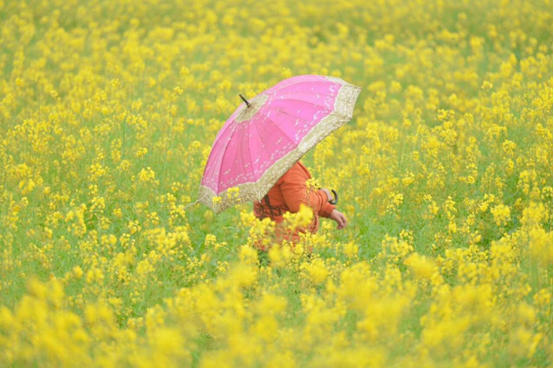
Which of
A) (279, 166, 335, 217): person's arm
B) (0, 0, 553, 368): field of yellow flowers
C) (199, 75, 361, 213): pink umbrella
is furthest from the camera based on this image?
(279, 166, 335, 217): person's arm

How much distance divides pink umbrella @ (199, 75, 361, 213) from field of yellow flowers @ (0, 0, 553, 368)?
0.25m

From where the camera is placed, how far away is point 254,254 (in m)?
3.09

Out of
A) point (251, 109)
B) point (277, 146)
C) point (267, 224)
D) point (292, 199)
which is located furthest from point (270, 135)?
point (267, 224)

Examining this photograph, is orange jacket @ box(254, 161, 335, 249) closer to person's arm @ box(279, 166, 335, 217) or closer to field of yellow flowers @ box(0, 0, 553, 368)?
person's arm @ box(279, 166, 335, 217)

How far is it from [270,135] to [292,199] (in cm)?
38

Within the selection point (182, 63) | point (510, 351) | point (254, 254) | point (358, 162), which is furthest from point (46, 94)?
point (510, 351)

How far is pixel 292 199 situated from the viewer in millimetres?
3607

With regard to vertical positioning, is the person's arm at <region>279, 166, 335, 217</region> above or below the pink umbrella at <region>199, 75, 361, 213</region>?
below

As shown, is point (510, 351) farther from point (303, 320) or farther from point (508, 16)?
point (508, 16)

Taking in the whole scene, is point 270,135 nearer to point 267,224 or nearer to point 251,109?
point 251,109

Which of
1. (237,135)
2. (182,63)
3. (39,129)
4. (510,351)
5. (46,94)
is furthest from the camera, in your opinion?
(182,63)

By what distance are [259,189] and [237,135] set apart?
0.40m

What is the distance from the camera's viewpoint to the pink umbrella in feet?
11.1

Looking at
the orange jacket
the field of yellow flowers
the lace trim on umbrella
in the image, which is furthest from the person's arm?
the lace trim on umbrella
